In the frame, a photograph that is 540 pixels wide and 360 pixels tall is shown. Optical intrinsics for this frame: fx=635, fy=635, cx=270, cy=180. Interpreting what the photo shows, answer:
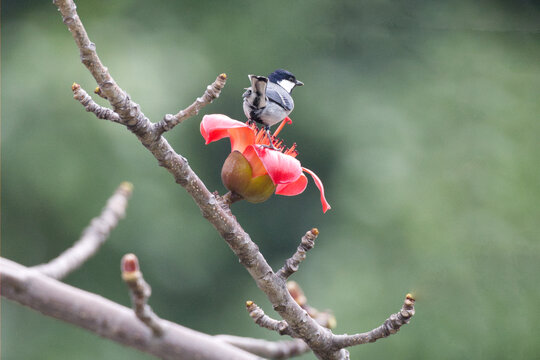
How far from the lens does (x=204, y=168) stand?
4719 millimetres

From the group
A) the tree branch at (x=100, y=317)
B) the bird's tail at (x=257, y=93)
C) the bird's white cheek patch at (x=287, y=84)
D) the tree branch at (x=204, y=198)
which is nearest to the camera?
the tree branch at (x=204, y=198)

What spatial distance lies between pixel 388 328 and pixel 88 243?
50cm

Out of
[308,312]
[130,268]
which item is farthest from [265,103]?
[308,312]

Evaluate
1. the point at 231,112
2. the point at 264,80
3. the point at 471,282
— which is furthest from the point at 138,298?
the point at 231,112

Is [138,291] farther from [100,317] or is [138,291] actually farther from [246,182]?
[246,182]

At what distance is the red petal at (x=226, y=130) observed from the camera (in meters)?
0.78

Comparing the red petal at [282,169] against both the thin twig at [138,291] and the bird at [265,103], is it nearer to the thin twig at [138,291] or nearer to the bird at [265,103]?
the bird at [265,103]

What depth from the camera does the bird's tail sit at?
31.7 inches

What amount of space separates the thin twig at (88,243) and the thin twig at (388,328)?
1.23ft

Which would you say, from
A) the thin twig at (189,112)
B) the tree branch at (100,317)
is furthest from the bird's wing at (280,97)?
the tree branch at (100,317)

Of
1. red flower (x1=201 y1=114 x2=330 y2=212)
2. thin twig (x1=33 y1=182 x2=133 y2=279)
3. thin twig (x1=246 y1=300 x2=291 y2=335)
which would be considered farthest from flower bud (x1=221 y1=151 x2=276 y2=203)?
thin twig (x1=33 y1=182 x2=133 y2=279)

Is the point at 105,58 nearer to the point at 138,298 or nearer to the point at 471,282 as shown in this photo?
the point at 471,282

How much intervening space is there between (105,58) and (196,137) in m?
0.96

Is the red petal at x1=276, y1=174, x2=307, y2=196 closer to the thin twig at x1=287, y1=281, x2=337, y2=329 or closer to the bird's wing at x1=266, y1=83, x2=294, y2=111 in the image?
the bird's wing at x1=266, y1=83, x2=294, y2=111
